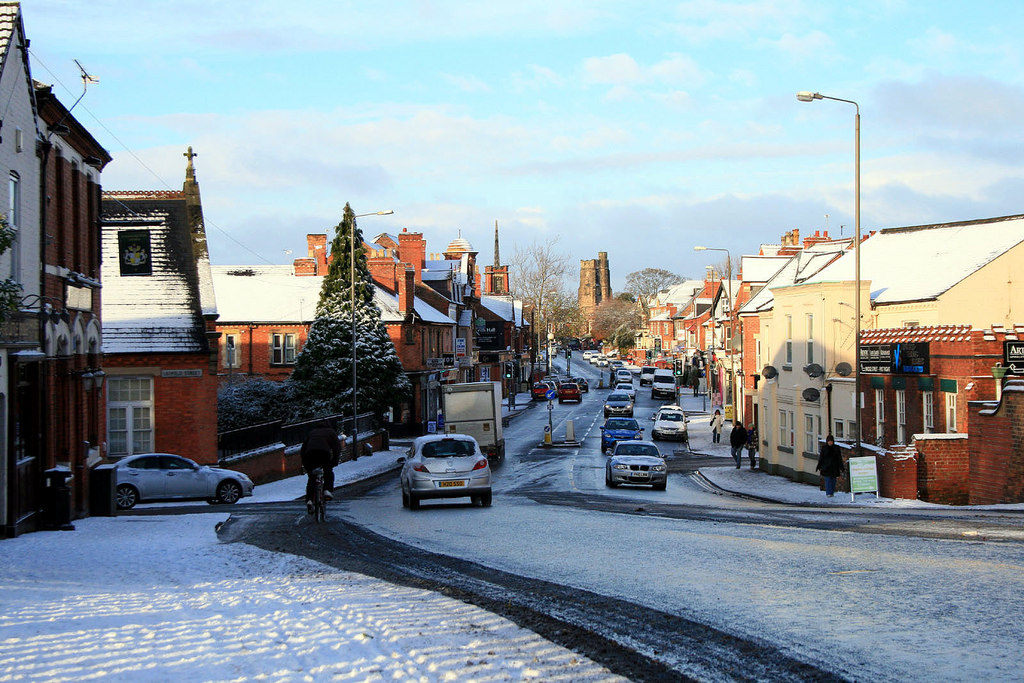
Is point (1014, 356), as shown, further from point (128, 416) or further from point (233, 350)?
point (233, 350)

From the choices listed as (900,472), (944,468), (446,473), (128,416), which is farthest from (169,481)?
(944,468)

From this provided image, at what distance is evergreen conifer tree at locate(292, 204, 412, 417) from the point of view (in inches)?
1886

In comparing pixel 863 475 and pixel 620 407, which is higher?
pixel 863 475

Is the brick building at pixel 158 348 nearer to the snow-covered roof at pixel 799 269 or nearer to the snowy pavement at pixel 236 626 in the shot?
the snowy pavement at pixel 236 626

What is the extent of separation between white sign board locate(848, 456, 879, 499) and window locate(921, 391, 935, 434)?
9.43ft

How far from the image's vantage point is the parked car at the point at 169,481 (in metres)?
26.0

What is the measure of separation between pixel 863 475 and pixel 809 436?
10013 mm

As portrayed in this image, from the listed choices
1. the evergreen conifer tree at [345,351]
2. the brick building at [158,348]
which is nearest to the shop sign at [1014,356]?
the brick building at [158,348]

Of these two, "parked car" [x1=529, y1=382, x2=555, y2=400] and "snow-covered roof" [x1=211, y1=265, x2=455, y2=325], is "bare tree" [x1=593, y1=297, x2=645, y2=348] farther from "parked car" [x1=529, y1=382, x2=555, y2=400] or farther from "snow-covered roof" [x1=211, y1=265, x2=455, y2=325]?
"snow-covered roof" [x1=211, y1=265, x2=455, y2=325]

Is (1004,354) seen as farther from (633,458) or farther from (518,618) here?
(518,618)

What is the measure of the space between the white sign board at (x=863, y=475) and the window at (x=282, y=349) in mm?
38315

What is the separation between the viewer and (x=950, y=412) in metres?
25.9

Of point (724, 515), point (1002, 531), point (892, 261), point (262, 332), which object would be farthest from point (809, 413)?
point (262, 332)

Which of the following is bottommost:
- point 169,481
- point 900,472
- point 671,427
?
point 671,427
